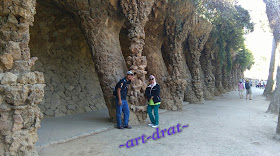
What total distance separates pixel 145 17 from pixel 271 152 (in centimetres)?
480

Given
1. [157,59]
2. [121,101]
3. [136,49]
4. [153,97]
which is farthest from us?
[157,59]

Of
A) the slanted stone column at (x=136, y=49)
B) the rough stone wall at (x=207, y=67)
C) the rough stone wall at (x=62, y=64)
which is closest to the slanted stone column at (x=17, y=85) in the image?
the slanted stone column at (x=136, y=49)

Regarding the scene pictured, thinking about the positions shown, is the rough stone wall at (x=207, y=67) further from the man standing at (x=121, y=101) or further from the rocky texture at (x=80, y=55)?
the man standing at (x=121, y=101)

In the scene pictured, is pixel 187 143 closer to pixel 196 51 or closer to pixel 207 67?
pixel 196 51

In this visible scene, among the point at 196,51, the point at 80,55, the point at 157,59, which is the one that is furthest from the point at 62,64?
the point at 196,51

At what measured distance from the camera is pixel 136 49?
656cm

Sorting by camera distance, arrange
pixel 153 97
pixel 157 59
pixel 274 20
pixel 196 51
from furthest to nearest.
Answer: pixel 196 51, pixel 157 59, pixel 274 20, pixel 153 97

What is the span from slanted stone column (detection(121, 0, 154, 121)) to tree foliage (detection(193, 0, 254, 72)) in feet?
22.5

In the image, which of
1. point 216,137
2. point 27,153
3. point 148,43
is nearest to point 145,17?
point 148,43

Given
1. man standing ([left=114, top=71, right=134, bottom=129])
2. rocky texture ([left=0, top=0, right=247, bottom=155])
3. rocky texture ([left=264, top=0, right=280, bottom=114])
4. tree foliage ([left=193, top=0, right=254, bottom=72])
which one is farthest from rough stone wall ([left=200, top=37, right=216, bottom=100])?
man standing ([left=114, top=71, right=134, bottom=129])

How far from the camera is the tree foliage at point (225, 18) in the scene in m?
13.6

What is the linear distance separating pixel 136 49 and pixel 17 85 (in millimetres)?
3850

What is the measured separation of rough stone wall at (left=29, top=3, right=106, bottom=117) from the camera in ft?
24.6

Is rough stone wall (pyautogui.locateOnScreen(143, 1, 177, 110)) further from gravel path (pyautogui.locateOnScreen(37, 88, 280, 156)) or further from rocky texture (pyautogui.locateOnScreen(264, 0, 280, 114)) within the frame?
rocky texture (pyautogui.locateOnScreen(264, 0, 280, 114))
